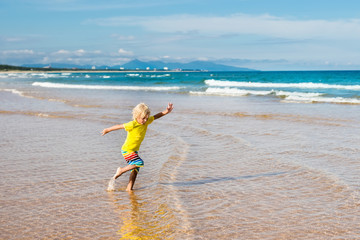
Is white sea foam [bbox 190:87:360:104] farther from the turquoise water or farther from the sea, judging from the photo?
the sea

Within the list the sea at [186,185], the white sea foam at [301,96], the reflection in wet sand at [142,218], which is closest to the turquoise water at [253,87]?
the white sea foam at [301,96]

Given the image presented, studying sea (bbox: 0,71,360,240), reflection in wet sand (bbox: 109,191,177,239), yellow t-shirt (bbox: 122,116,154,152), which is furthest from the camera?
yellow t-shirt (bbox: 122,116,154,152)

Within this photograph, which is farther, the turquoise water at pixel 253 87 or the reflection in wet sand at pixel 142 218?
the turquoise water at pixel 253 87

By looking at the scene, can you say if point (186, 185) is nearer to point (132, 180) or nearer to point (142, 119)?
point (132, 180)

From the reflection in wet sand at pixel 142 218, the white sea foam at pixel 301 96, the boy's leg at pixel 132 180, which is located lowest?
the reflection in wet sand at pixel 142 218

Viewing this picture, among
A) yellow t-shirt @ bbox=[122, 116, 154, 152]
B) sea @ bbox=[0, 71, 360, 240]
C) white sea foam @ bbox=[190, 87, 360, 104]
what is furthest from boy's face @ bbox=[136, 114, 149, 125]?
white sea foam @ bbox=[190, 87, 360, 104]

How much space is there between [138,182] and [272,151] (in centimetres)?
314

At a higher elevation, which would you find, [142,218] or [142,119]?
[142,119]

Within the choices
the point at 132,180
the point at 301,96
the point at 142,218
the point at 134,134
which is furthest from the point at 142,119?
the point at 301,96

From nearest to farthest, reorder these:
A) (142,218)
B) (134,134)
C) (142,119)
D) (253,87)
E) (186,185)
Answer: (142,218) → (142,119) → (134,134) → (186,185) → (253,87)

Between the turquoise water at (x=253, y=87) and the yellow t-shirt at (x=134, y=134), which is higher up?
the yellow t-shirt at (x=134, y=134)

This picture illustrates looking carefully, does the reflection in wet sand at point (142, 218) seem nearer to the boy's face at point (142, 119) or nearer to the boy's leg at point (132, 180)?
the boy's leg at point (132, 180)

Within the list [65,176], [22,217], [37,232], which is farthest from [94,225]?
[65,176]

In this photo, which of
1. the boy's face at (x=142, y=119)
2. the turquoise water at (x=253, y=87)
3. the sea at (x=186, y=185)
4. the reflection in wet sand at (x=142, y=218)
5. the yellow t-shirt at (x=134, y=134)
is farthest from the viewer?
the turquoise water at (x=253, y=87)
